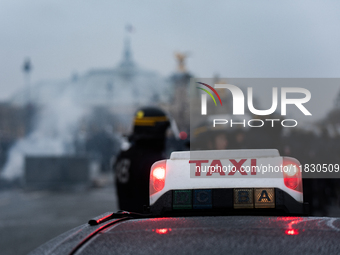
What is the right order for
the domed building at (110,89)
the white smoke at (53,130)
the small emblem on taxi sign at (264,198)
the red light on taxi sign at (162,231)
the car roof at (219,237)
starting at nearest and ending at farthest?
1. the car roof at (219,237)
2. the red light on taxi sign at (162,231)
3. the small emblem on taxi sign at (264,198)
4. the white smoke at (53,130)
5. the domed building at (110,89)

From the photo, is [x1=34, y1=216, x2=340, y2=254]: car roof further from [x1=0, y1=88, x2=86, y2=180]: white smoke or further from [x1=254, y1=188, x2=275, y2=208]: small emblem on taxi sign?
[x1=0, y1=88, x2=86, y2=180]: white smoke

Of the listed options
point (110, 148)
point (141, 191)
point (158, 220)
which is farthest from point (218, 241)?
point (110, 148)

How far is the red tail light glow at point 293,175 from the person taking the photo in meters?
1.92

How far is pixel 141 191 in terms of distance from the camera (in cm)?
346

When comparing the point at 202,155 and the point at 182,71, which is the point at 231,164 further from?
the point at 182,71

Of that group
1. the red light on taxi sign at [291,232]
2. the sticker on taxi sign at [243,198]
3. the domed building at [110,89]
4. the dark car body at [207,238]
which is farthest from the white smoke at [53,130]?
the red light on taxi sign at [291,232]

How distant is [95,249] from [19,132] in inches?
2398

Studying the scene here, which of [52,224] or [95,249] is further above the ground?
[95,249]

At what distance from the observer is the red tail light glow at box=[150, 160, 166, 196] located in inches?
77.8

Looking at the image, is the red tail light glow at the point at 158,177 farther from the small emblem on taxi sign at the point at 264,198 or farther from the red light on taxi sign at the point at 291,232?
the red light on taxi sign at the point at 291,232

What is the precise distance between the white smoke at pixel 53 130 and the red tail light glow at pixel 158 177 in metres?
41.3

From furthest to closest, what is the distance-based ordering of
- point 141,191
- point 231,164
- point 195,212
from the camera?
1. point 141,191
2. point 231,164
3. point 195,212

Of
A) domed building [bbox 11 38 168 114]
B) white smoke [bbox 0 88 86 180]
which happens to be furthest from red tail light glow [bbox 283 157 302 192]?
domed building [bbox 11 38 168 114]

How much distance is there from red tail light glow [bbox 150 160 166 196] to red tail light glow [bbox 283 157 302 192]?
0.49 metres
